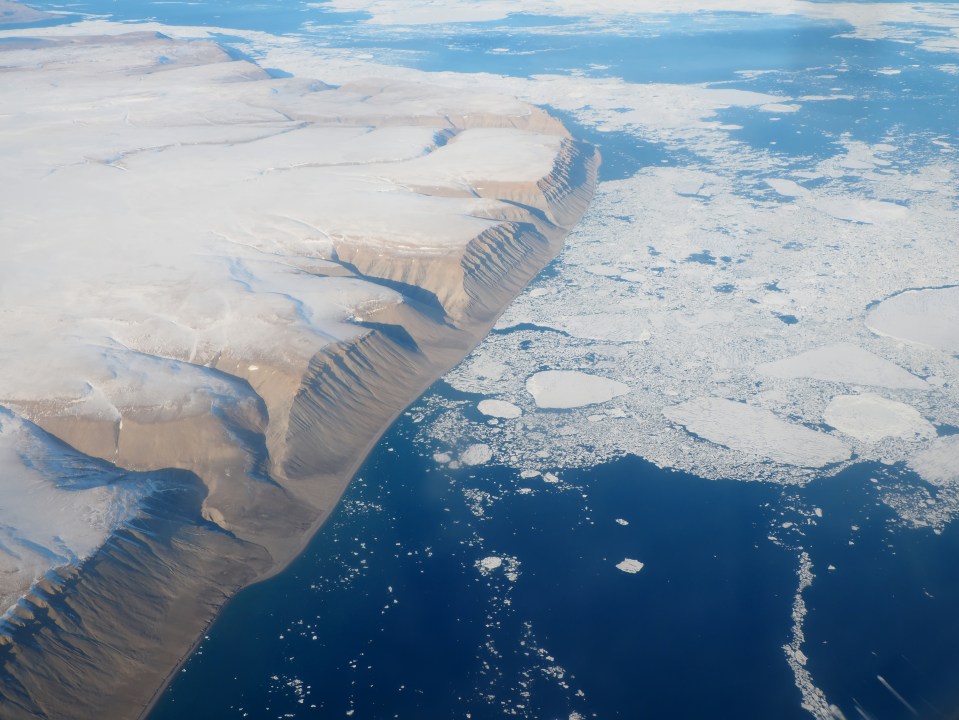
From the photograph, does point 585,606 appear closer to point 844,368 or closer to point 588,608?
point 588,608

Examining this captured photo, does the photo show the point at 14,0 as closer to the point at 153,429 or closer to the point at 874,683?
the point at 153,429

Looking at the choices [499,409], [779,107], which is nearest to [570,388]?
[499,409]

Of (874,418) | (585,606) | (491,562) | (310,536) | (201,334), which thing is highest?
(201,334)

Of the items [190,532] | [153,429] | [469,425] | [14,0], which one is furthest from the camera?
[14,0]

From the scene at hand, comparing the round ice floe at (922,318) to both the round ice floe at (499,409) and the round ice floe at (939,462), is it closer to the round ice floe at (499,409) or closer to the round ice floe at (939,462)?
Result: the round ice floe at (939,462)

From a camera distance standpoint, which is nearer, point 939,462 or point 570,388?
point 939,462

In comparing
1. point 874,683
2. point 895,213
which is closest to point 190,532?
point 874,683

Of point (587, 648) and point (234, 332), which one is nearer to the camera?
point (587, 648)
